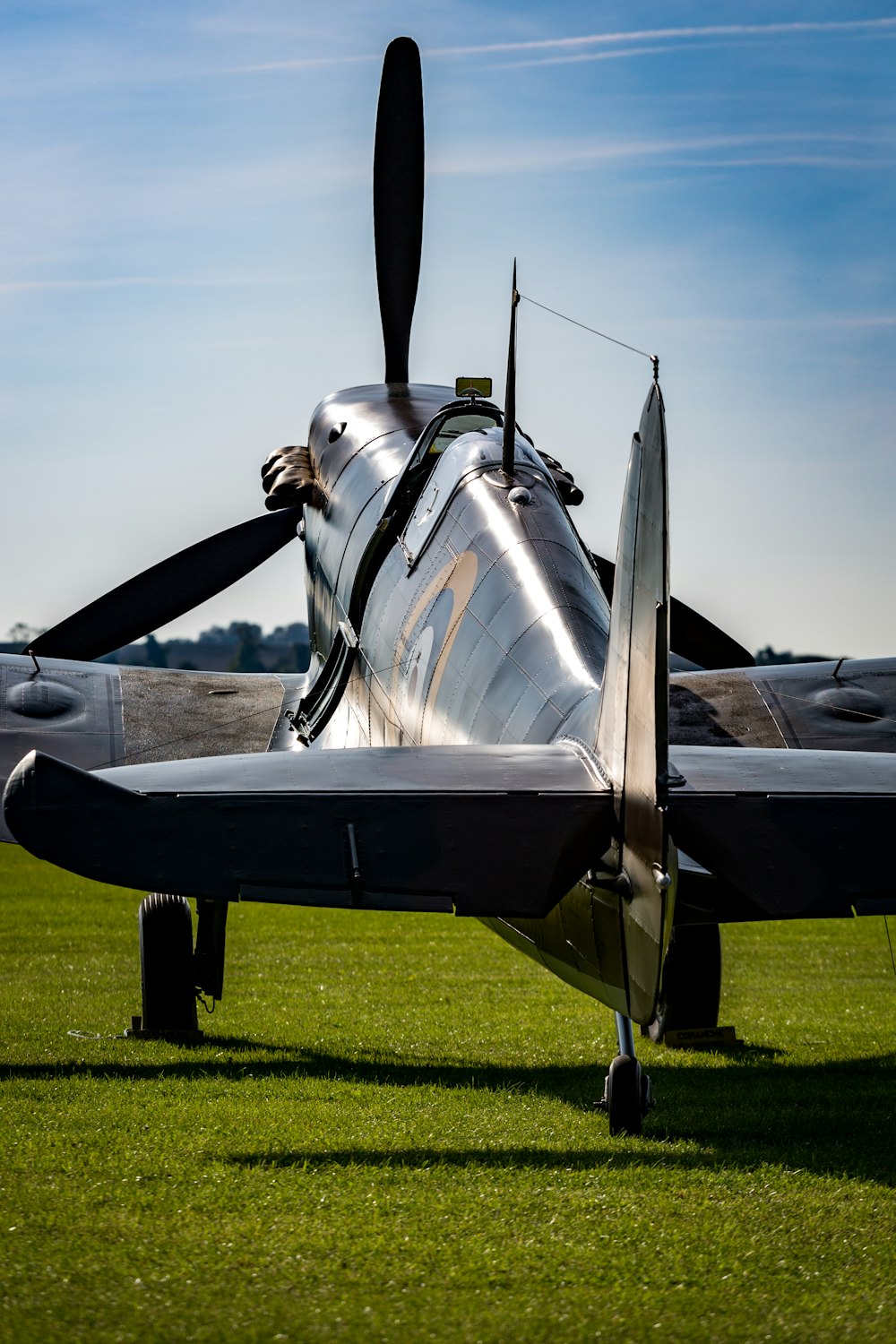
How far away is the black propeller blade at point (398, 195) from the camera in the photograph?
489 inches

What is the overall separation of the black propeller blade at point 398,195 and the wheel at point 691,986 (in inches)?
245

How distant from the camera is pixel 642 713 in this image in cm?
462

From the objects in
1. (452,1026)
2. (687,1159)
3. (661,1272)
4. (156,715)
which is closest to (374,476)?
(156,715)

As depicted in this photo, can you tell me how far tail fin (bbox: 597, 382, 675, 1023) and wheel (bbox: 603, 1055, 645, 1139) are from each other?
1.00 m

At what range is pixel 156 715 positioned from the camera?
9.96 metres

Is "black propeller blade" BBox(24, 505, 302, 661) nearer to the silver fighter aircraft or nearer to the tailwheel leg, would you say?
the silver fighter aircraft

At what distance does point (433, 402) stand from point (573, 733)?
569cm

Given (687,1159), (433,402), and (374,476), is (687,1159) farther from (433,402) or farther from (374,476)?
(433,402)

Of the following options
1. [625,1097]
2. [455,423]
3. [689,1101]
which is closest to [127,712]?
[455,423]

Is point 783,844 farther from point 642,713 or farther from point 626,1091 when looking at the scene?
point 626,1091

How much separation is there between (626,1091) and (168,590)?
6407 millimetres

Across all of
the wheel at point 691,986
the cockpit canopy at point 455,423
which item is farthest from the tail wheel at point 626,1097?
the cockpit canopy at point 455,423

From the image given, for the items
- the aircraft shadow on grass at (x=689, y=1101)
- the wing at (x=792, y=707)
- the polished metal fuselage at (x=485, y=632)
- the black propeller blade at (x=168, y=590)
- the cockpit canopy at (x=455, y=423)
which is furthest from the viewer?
the black propeller blade at (x=168, y=590)

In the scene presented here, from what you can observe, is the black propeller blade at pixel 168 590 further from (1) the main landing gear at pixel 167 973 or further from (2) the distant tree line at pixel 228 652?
(2) the distant tree line at pixel 228 652
